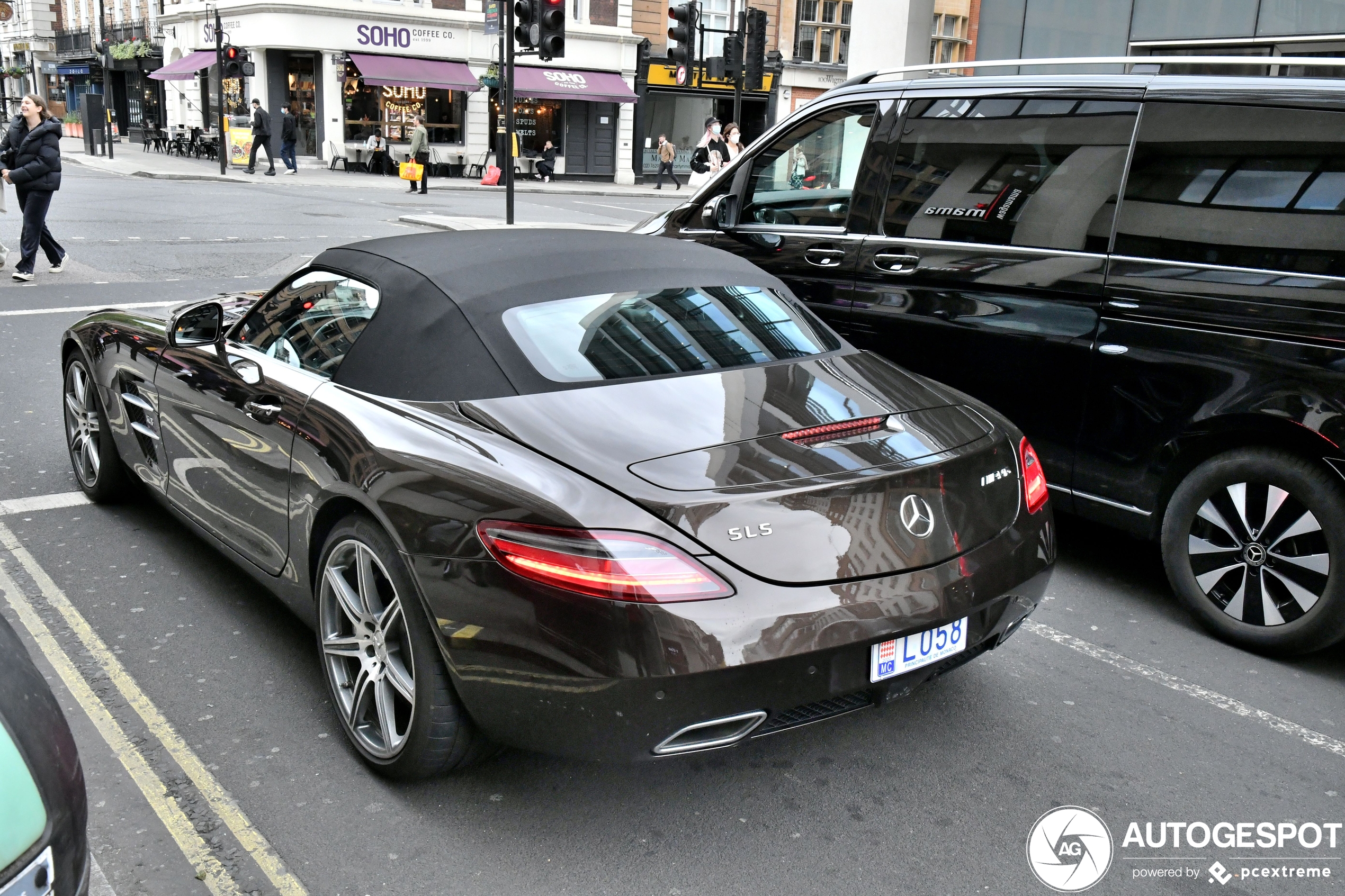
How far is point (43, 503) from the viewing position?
17.5 ft

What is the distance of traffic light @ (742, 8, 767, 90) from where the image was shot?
21.7 m

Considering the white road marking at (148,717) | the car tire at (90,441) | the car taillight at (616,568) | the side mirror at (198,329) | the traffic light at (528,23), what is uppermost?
the traffic light at (528,23)

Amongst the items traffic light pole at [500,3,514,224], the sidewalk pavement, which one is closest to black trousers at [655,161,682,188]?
the sidewalk pavement

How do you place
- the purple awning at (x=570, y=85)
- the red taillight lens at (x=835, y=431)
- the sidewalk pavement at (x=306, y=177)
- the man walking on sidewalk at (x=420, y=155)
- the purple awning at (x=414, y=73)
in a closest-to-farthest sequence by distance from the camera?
the red taillight lens at (x=835, y=431) < the man walking on sidewalk at (x=420, y=155) < the sidewalk pavement at (x=306, y=177) < the purple awning at (x=414, y=73) < the purple awning at (x=570, y=85)

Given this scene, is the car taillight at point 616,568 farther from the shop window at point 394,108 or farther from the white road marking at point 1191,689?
the shop window at point 394,108

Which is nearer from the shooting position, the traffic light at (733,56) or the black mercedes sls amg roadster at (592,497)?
the black mercedes sls amg roadster at (592,497)

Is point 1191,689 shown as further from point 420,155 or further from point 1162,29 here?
point 420,155

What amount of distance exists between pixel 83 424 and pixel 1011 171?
428 cm

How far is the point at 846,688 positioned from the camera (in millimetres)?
2713

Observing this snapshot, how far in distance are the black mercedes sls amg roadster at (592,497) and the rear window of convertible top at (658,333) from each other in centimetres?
1

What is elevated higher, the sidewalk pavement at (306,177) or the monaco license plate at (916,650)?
the sidewalk pavement at (306,177)

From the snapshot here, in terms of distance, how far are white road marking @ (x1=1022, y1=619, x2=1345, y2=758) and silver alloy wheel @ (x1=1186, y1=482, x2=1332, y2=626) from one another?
17.4 inches

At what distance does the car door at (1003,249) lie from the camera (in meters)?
4.50

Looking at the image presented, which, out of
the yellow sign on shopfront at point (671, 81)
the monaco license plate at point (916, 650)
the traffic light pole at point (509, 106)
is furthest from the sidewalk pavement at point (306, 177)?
the monaco license plate at point (916, 650)
